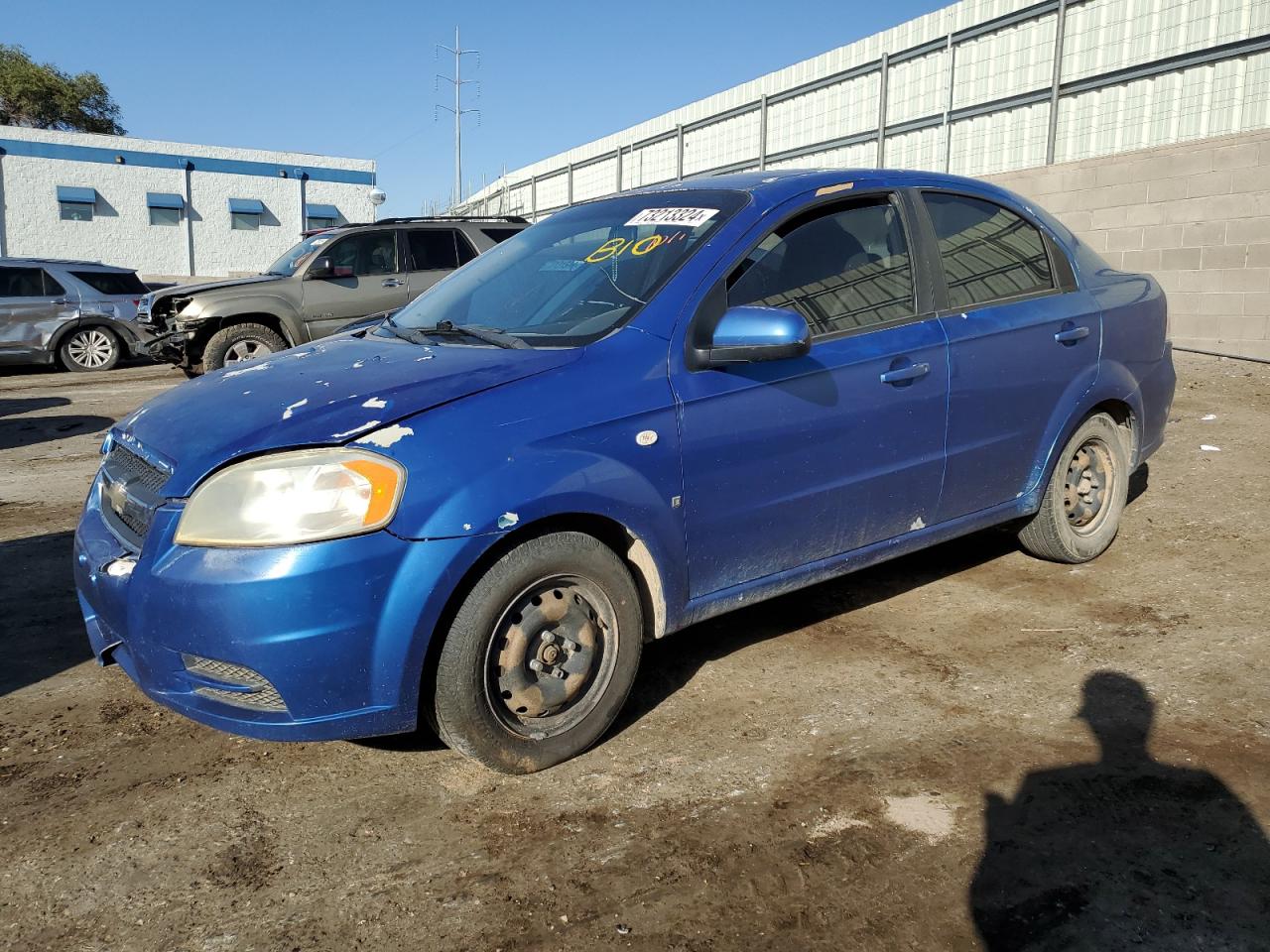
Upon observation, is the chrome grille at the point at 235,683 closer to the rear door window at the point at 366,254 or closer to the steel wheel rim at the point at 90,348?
the rear door window at the point at 366,254

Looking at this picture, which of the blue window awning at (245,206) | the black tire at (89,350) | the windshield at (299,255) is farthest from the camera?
the blue window awning at (245,206)

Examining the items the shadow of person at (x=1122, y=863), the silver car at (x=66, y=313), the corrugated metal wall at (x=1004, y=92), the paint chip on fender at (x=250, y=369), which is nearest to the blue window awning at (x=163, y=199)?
the silver car at (x=66, y=313)

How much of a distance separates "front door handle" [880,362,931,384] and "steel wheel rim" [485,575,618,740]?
55.4 inches

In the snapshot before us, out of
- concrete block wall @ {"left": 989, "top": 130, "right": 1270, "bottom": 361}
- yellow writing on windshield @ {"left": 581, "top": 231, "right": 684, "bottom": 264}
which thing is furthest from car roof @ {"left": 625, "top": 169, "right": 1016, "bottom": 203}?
concrete block wall @ {"left": 989, "top": 130, "right": 1270, "bottom": 361}

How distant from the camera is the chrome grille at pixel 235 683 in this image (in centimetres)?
262

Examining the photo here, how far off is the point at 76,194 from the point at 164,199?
2.40 m

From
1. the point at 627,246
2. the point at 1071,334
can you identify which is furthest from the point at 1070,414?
the point at 627,246

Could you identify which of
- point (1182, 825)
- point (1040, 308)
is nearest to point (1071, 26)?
point (1040, 308)

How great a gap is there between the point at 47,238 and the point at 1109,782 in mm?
34026

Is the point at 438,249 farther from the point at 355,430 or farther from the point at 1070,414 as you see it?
the point at 355,430

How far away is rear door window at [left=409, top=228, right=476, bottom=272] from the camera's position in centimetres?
1133

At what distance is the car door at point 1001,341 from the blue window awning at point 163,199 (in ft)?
106

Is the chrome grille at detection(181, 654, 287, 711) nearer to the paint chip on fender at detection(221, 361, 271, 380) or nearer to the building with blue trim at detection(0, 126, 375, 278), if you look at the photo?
the paint chip on fender at detection(221, 361, 271, 380)

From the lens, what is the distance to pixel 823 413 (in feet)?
11.3
